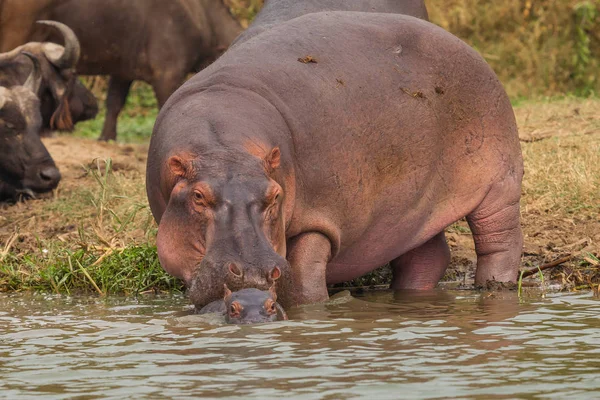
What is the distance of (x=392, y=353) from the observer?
4.28 meters

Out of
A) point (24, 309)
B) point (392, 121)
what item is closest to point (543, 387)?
point (392, 121)

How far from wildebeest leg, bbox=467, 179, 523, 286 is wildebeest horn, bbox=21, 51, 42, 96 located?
18.9ft

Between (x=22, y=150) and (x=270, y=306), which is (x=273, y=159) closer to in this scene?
(x=270, y=306)

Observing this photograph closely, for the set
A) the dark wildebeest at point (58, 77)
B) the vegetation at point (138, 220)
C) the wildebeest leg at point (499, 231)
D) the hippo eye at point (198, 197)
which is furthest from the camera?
the dark wildebeest at point (58, 77)

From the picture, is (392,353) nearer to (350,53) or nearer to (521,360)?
(521,360)

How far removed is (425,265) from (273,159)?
5.41 feet

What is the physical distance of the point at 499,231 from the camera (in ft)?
20.5

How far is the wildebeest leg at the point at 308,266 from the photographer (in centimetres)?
527

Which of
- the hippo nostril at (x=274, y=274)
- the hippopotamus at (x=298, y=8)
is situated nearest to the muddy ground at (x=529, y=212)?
the hippopotamus at (x=298, y=8)

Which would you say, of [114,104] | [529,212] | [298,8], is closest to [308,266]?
[298,8]

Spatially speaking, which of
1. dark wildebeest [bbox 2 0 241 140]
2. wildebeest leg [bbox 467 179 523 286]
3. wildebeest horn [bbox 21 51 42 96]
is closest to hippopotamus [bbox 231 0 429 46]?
wildebeest leg [bbox 467 179 523 286]

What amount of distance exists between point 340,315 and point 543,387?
1603 mm

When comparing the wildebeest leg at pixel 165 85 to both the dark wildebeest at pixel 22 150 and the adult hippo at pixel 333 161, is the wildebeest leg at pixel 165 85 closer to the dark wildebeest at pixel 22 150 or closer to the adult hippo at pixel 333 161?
the dark wildebeest at pixel 22 150

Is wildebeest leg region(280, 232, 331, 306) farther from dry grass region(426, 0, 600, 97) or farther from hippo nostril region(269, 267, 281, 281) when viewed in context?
dry grass region(426, 0, 600, 97)
